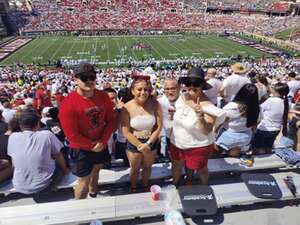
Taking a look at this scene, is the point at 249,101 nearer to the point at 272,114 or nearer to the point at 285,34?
the point at 272,114

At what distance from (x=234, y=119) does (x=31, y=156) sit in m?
2.91

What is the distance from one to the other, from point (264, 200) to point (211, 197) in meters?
0.66

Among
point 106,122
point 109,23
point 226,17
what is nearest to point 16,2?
point 109,23

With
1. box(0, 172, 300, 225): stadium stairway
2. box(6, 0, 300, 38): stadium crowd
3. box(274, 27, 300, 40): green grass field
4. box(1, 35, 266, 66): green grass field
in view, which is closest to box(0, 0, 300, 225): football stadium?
box(0, 172, 300, 225): stadium stairway

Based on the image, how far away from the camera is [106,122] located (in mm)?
3746

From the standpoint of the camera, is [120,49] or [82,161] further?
[120,49]

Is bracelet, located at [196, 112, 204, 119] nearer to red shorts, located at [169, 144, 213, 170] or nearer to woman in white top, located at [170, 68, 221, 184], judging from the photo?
woman in white top, located at [170, 68, 221, 184]

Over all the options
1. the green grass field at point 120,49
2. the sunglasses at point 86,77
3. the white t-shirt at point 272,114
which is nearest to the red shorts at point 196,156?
the sunglasses at point 86,77

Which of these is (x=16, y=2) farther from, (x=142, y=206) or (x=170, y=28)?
(x=142, y=206)

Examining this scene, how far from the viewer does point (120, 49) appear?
42438mm

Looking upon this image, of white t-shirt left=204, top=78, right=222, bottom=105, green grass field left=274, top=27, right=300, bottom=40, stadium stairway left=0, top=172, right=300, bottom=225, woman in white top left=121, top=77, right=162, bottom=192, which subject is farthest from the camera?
green grass field left=274, top=27, right=300, bottom=40

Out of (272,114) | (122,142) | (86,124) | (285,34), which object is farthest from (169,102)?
(285,34)

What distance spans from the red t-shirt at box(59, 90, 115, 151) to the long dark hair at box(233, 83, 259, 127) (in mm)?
1922

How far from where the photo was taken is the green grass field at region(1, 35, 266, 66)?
3788 centimetres
